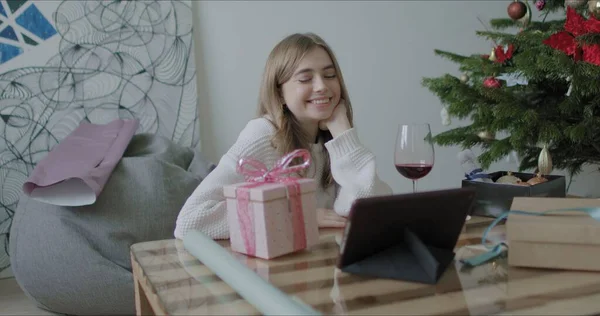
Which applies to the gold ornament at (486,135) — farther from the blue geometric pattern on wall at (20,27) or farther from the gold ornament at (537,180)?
the blue geometric pattern on wall at (20,27)

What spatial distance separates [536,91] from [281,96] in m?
1.05

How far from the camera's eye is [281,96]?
1498 millimetres

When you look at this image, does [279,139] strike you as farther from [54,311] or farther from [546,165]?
[54,311]

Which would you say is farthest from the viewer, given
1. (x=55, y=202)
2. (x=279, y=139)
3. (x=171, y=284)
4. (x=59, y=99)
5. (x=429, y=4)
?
(x=429, y=4)

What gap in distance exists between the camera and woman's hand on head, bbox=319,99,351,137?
4.79 feet

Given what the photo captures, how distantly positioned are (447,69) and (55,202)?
230 centimetres

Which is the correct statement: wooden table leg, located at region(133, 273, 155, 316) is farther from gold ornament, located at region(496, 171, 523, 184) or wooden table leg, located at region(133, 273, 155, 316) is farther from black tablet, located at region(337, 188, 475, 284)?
gold ornament, located at region(496, 171, 523, 184)

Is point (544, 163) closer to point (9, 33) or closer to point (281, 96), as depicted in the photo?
point (281, 96)

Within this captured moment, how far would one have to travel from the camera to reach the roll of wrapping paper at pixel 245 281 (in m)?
0.67

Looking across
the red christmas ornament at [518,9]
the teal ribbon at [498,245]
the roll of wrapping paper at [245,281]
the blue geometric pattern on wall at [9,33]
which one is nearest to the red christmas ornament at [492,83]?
the red christmas ornament at [518,9]

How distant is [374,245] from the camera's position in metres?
0.84

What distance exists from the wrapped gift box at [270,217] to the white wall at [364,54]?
1820 mm

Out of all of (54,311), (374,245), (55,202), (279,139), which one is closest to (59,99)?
(55,202)

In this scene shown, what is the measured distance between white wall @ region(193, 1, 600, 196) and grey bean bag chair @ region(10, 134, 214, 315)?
62 centimetres
